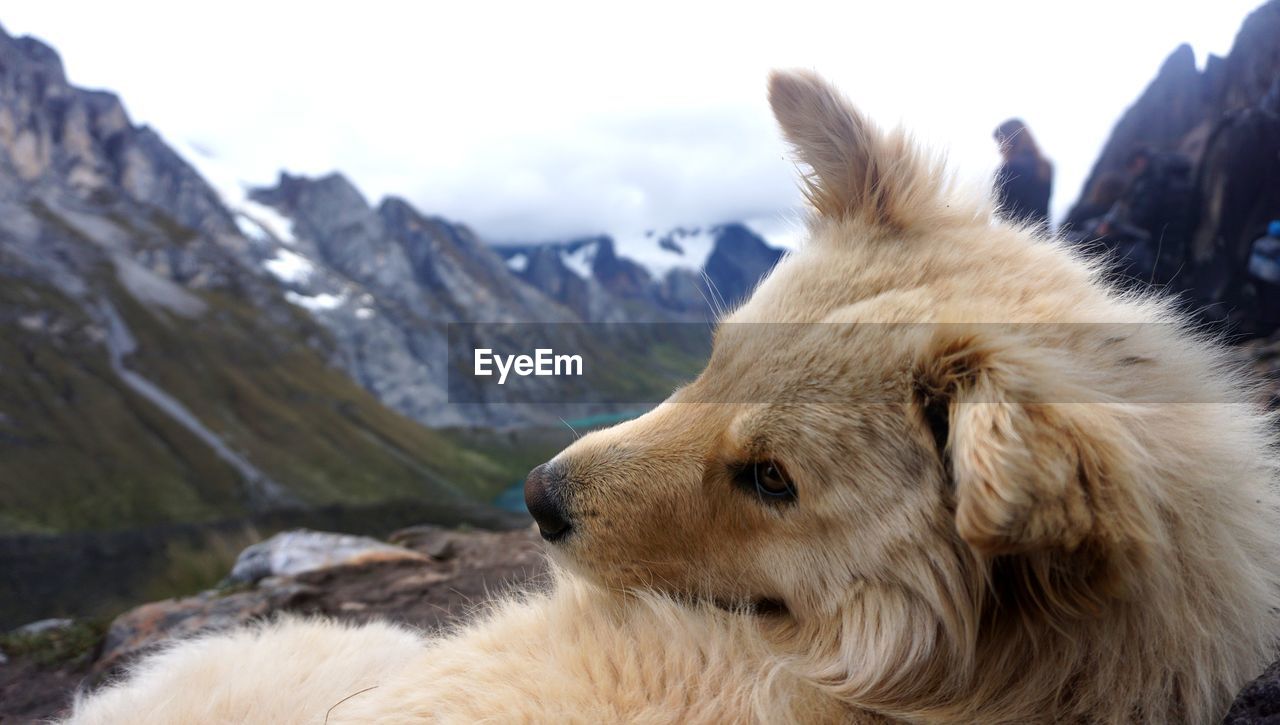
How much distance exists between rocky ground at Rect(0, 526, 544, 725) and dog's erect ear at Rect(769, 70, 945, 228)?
2.98 meters

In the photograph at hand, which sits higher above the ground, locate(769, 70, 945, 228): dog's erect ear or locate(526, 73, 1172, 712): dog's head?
locate(769, 70, 945, 228): dog's erect ear

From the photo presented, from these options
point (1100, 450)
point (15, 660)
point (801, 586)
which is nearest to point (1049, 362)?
point (1100, 450)

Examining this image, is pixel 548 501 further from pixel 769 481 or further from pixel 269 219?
pixel 269 219

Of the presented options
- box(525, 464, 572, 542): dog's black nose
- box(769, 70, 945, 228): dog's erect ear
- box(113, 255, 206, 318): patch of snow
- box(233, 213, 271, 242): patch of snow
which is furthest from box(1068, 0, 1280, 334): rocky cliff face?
box(233, 213, 271, 242): patch of snow

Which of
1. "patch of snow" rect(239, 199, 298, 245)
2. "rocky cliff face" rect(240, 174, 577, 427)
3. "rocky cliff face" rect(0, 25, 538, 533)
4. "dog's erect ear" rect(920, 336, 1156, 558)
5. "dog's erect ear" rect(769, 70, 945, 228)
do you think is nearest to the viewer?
"dog's erect ear" rect(920, 336, 1156, 558)

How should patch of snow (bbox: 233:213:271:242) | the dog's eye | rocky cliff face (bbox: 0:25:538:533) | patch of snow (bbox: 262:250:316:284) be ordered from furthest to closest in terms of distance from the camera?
patch of snow (bbox: 233:213:271:242) → patch of snow (bbox: 262:250:316:284) → rocky cliff face (bbox: 0:25:538:533) → the dog's eye

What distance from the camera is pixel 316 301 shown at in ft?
368

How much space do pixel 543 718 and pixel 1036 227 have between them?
2824mm

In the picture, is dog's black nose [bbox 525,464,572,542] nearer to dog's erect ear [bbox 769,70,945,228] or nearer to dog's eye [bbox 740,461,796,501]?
dog's eye [bbox 740,461,796,501]

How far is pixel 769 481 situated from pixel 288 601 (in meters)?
5.67

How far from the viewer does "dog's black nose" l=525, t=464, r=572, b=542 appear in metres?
2.35

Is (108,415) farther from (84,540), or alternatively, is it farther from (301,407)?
(84,540)

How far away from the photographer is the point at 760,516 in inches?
83.9

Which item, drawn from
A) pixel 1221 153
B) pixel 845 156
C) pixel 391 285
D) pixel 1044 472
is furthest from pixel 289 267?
pixel 1044 472
